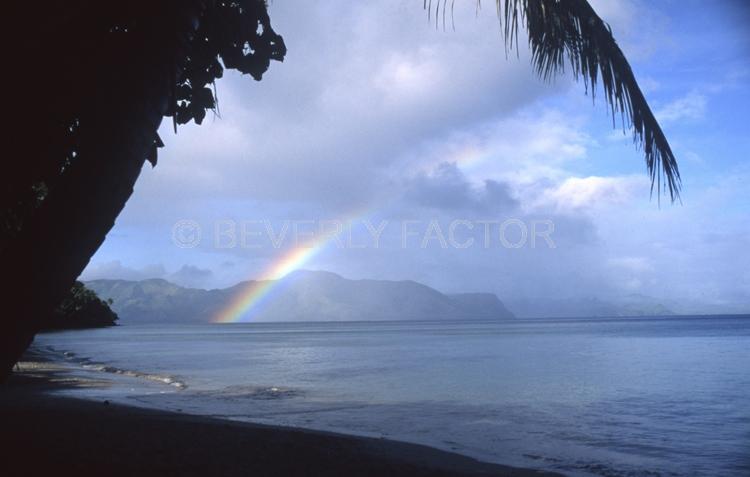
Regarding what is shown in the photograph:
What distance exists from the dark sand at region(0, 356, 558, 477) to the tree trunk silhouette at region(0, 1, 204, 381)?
14.3 ft

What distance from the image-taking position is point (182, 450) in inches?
284

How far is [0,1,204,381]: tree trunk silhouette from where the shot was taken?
1.77 metres

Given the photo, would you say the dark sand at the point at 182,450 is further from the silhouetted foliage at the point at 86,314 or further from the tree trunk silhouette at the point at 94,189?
the silhouetted foliage at the point at 86,314

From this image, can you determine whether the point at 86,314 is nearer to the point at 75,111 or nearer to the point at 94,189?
the point at 75,111

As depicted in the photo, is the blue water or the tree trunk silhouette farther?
the blue water

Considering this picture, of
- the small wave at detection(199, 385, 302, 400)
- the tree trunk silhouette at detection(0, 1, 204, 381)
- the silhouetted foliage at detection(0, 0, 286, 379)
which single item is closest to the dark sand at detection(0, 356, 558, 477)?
the silhouetted foliage at detection(0, 0, 286, 379)

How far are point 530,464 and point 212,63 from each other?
26.0ft

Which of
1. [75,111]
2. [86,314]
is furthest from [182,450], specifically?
[86,314]

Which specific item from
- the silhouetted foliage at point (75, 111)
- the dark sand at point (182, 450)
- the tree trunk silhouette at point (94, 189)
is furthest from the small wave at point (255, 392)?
the tree trunk silhouette at point (94, 189)

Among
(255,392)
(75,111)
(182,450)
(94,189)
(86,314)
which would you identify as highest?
(75,111)

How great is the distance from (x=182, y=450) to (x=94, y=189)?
6.33 meters

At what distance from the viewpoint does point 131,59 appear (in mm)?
2064

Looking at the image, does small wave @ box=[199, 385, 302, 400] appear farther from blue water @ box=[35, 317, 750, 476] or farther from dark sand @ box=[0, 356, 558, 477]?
dark sand @ box=[0, 356, 558, 477]

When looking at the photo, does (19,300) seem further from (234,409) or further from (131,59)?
(234,409)
